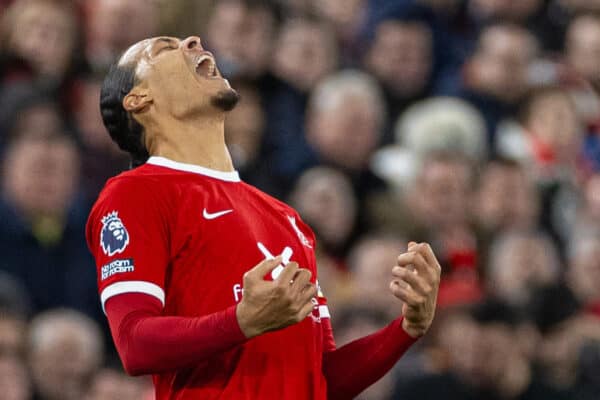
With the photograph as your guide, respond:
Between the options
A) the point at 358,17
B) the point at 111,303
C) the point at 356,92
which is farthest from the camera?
the point at 358,17

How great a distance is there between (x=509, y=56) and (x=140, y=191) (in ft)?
17.1

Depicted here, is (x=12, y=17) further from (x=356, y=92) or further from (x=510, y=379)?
(x=510, y=379)

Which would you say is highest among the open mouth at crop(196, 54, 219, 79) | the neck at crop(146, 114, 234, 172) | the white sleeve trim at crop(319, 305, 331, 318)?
the open mouth at crop(196, 54, 219, 79)

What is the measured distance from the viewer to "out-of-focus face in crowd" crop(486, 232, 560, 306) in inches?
263

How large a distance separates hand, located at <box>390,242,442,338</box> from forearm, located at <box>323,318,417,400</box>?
13 cm

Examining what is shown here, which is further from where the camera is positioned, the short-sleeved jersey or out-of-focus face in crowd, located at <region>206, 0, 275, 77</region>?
out-of-focus face in crowd, located at <region>206, 0, 275, 77</region>

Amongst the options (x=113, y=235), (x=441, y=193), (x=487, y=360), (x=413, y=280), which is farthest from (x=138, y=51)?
(x=441, y=193)

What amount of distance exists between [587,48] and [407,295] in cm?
540

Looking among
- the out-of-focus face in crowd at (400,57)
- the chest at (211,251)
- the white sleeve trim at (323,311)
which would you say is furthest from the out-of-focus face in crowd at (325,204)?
the chest at (211,251)

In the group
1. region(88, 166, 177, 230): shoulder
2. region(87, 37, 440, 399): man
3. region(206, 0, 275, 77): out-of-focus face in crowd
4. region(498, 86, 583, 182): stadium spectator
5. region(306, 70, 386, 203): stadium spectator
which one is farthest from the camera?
region(498, 86, 583, 182): stadium spectator

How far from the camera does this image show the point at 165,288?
3.15m

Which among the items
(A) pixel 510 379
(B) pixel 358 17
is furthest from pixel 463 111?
(A) pixel 510 379

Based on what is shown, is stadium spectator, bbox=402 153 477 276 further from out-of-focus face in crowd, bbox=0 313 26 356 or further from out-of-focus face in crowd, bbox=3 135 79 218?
out-of-focus face in crowd, bbox=0 313 26 356

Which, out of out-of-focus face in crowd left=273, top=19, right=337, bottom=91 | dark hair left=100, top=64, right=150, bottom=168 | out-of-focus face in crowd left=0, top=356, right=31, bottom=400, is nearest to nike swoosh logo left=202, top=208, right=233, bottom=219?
dark hair left=100, top=64, right=150, bottom=168
